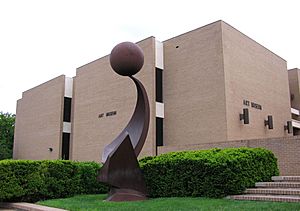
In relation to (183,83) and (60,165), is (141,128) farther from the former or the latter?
(183,83)

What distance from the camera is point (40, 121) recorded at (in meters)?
34.7

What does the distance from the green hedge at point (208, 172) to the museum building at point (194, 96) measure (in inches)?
130

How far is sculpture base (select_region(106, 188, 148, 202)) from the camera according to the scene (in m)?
10.1

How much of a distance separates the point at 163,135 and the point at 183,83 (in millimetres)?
3637

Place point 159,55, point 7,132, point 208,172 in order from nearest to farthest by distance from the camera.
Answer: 1. point 208,172
2. point 159,55
3. point 7,132

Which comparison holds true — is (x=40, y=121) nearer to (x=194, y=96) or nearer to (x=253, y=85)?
(x=194, y=96)

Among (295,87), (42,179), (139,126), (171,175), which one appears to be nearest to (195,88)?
(139,126)

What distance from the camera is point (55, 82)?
33.2 m

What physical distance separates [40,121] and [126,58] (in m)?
26.4

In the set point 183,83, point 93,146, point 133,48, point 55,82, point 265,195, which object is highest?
point 55,82

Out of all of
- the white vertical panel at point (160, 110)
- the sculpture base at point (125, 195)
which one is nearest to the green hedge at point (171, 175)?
the sculpture base at point (125, 195)

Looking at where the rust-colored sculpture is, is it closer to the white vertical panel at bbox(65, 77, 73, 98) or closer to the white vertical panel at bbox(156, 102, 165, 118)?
the white vertical panel at bbox(156, 102, 165, 118)

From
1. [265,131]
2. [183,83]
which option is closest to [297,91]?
[265,131]

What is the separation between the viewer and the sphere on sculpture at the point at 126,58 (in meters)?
10.5
